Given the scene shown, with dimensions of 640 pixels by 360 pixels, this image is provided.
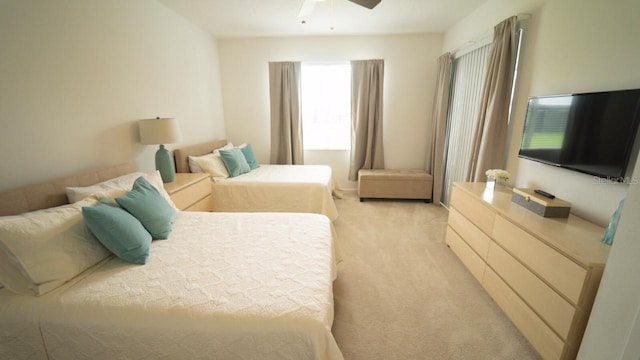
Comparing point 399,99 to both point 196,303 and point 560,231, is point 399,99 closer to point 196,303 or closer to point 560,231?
point 560,231

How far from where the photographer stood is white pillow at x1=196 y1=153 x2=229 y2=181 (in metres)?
3.10

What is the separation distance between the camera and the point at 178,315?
1.03 meters

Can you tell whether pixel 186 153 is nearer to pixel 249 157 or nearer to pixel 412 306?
pixel 249 157

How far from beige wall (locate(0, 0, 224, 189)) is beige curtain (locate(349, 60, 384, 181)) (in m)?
2.56

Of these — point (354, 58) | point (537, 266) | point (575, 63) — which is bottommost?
point (537, 266)

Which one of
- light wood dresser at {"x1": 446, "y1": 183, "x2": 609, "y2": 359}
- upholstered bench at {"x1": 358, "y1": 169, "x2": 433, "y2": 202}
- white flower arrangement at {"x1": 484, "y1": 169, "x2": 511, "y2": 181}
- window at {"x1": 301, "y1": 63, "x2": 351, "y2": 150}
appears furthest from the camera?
window at {"x1": 301, "y1": 63, "x2": 351, "y2": 150}

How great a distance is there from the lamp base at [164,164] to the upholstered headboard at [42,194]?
54 centimetres

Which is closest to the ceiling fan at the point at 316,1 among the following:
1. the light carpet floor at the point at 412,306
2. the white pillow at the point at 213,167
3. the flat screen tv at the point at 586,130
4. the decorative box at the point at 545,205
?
the flat screen tv at the point at 586,130

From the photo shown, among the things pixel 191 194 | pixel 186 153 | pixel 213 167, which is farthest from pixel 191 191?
pixel 186 153

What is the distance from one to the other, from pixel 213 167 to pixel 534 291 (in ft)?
10.4

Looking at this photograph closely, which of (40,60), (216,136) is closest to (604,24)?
(40,60)

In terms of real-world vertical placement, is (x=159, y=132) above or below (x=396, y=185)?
above

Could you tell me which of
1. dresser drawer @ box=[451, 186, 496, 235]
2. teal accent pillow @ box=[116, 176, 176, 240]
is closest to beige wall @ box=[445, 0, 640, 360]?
dresser drawer @ box=[451, 186, 496, 235]

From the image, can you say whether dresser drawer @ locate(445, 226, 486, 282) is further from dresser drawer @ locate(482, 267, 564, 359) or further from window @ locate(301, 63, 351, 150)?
window @ locate(301, 63, 351, 150)
